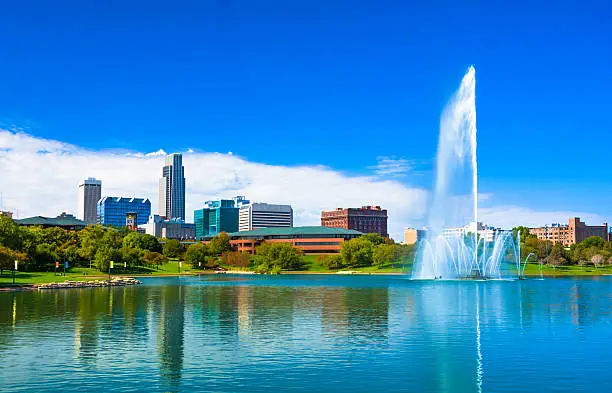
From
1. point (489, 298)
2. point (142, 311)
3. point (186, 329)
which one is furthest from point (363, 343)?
point (489, 298)

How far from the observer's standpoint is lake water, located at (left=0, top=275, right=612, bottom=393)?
30.8 meters

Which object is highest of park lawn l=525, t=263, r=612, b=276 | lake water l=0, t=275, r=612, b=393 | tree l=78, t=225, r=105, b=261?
tree l=78, t=225, r=105, b=261

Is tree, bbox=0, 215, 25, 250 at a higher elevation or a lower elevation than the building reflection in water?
higher

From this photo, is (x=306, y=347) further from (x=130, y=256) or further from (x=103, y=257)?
(x=130, y=256)

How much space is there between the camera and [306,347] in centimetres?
4034

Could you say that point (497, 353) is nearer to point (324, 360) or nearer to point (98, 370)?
point (324, 360)

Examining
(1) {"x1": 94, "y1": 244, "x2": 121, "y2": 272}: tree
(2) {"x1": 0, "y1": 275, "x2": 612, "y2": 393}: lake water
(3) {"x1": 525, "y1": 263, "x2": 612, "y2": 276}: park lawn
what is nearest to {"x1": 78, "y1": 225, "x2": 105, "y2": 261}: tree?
(1) {"x1": 94, "y1": 244, "x2": 121, "y2": 272}: tree

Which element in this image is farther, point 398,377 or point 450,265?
point 450,265

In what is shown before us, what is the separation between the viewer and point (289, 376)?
3203 centimetres

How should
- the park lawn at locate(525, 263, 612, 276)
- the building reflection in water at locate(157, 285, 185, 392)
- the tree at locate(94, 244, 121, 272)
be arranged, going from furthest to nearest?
1. the park lawn at locate(525, 263, 612, 276)
2. the tree at locate(94, 244, 121, 272)
3. the building reflection in water at locate(157, 285, 185, 392)

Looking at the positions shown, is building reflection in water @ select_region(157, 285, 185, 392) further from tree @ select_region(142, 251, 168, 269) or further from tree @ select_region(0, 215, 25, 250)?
tree @ select_region(142, 251, 168, 269)

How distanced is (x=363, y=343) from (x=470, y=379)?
11.0 m

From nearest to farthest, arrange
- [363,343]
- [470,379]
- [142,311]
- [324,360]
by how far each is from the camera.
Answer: [470,379], [324,360], [363,343], [142,311]

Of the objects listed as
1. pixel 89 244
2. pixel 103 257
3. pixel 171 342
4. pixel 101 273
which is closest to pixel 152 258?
pixel 89 244
